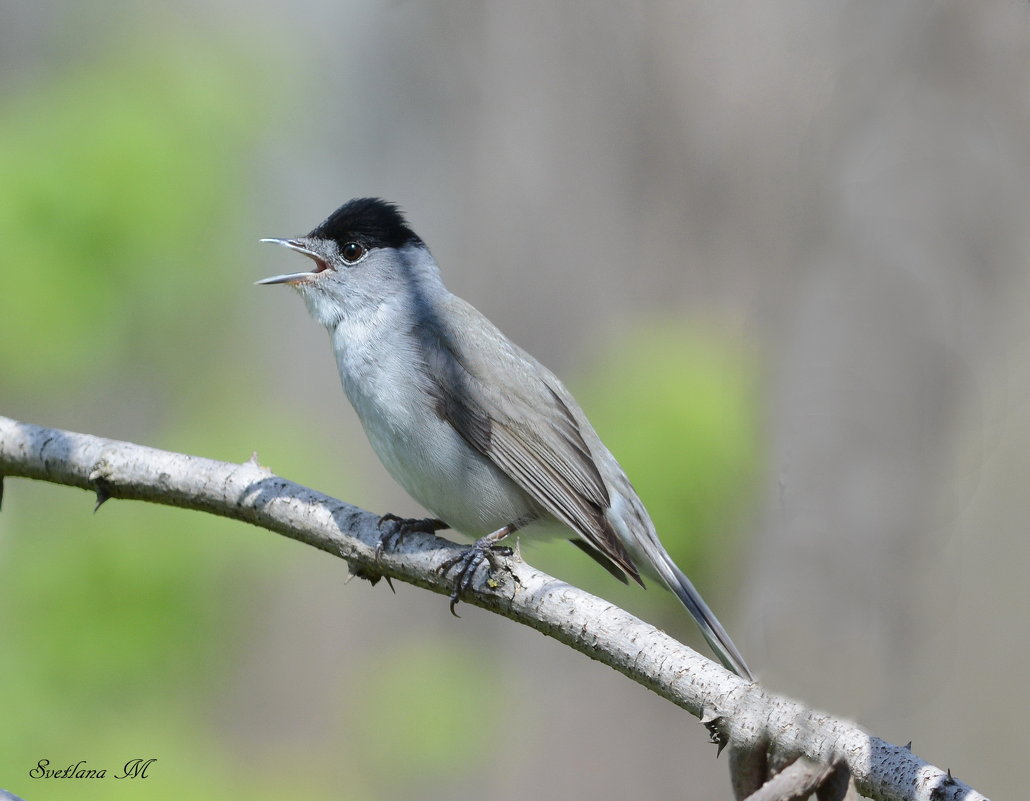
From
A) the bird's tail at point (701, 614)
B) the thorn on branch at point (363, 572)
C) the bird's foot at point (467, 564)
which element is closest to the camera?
the bird's foot at point (467, 564)

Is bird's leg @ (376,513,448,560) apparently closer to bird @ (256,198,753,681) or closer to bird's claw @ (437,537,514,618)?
bird @ (256,198,753,681)

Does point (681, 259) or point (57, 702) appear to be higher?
point (681, 259)

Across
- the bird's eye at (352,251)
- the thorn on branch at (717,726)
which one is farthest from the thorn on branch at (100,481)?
the thorn on branch at (717,726)

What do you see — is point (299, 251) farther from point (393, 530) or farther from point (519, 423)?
point (393, 530)

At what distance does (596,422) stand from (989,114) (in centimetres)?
274

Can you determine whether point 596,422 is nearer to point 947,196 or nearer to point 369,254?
point 369,254

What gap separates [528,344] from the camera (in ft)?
27.6

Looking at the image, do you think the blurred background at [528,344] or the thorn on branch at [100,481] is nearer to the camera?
the thorn on branch at [100,481]

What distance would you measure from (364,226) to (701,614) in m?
2.29

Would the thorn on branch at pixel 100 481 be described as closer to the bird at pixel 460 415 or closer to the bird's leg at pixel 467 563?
the bird at pixel 460 415

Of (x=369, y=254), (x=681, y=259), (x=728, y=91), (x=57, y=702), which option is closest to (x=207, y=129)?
(x=369, y=254)

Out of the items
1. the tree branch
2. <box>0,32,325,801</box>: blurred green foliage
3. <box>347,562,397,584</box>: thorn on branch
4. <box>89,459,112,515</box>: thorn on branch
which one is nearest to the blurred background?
<box>0,32,325,801</box>: blurred green foliage

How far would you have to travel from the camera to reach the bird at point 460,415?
4211mm

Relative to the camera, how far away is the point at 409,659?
7.11 meters
